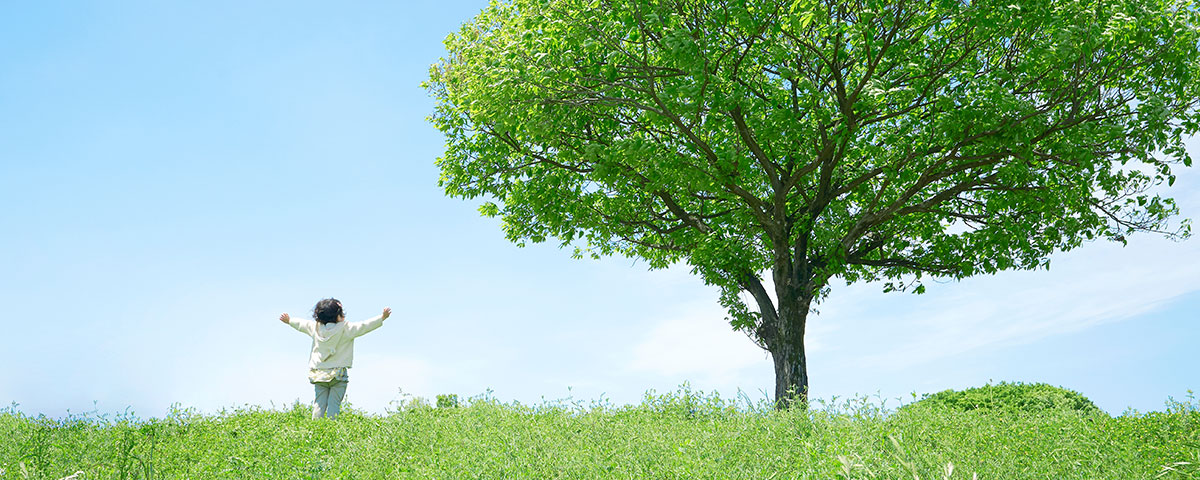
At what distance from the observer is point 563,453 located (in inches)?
288

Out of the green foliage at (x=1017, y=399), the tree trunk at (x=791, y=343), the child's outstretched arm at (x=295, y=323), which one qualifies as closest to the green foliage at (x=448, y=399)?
the child's outstretched arm at (x=295, y=323)

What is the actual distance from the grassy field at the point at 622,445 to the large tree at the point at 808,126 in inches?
141

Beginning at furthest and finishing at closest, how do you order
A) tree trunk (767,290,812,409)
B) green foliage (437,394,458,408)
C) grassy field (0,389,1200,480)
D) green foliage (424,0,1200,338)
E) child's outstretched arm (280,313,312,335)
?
green foliage (437,394,458,408), tree trunk (767,290,812,409), child's outstretched arm (280,313,312,335), green foliage (424,0,1200,338), grassy field (0,389,1200,480)

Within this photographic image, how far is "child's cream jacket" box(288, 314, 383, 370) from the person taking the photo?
1394 cm

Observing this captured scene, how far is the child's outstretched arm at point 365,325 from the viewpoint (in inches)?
550

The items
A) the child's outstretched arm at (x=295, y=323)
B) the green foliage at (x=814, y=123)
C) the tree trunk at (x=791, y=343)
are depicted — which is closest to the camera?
the green foliage at (x=814, y=123)

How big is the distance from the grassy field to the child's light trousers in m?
2.05

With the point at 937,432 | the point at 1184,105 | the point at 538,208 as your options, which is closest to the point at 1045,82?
the point at 1184,105

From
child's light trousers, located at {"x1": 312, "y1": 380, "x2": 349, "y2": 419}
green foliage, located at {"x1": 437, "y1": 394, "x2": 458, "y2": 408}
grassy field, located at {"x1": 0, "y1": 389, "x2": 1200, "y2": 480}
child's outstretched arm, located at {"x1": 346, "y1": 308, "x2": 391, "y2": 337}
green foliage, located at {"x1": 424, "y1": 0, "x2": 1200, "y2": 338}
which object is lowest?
grassy field, located at {"x1": 0, "y1": 389, "x2": 1200, "y2": 480}

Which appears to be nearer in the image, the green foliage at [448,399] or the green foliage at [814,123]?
the green foliage at [814,123]

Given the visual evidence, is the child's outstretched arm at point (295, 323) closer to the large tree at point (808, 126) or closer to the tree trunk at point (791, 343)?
the large tree at point (808, 126)

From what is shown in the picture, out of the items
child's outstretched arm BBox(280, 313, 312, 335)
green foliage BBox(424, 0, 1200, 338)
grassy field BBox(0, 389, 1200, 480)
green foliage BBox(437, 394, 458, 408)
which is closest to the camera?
grassy field BBox(0, 389, 1200, 480)

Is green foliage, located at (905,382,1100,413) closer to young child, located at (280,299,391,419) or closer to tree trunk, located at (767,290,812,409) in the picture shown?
tree trunk, located at (767,290,812,409)

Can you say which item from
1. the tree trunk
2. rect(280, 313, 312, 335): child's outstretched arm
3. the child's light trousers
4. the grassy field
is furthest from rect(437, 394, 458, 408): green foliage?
the tree trunk
